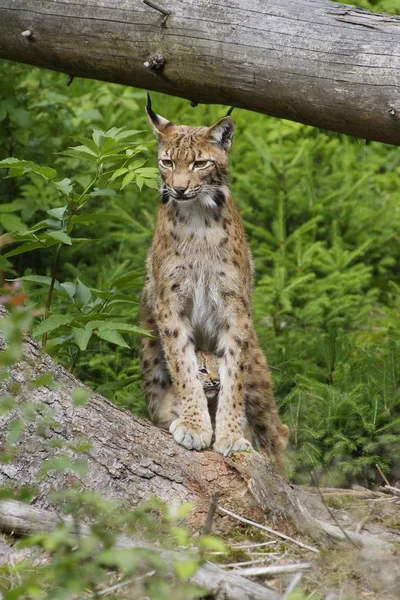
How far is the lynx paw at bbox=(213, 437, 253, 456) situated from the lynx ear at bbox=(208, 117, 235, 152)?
5.10ft

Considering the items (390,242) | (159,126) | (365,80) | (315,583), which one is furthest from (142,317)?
(390,242)

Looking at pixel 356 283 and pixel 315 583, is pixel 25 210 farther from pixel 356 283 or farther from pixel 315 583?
pixel 315 583

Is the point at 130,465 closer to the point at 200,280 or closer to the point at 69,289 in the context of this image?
the point at 69,289

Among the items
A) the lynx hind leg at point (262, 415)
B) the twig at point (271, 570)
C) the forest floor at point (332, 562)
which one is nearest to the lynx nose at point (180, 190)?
the lynx hind leg at point (262, 415)

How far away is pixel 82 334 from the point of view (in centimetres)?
494

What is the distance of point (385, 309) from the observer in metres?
7.48

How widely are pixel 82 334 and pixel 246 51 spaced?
1.62 m

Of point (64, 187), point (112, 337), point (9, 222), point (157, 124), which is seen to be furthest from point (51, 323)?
point (9, 222)

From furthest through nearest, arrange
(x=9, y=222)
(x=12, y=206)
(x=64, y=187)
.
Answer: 1. (x=12, y=206)
2. (x=9, y=222)
3. (x=64, y=187)

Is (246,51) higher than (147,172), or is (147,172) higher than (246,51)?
(246,51)

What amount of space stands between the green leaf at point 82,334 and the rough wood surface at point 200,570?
1212 millimetres

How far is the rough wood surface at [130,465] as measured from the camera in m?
4.12

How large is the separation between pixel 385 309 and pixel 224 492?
10.9ft

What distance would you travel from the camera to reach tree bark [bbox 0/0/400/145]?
5.00 m
